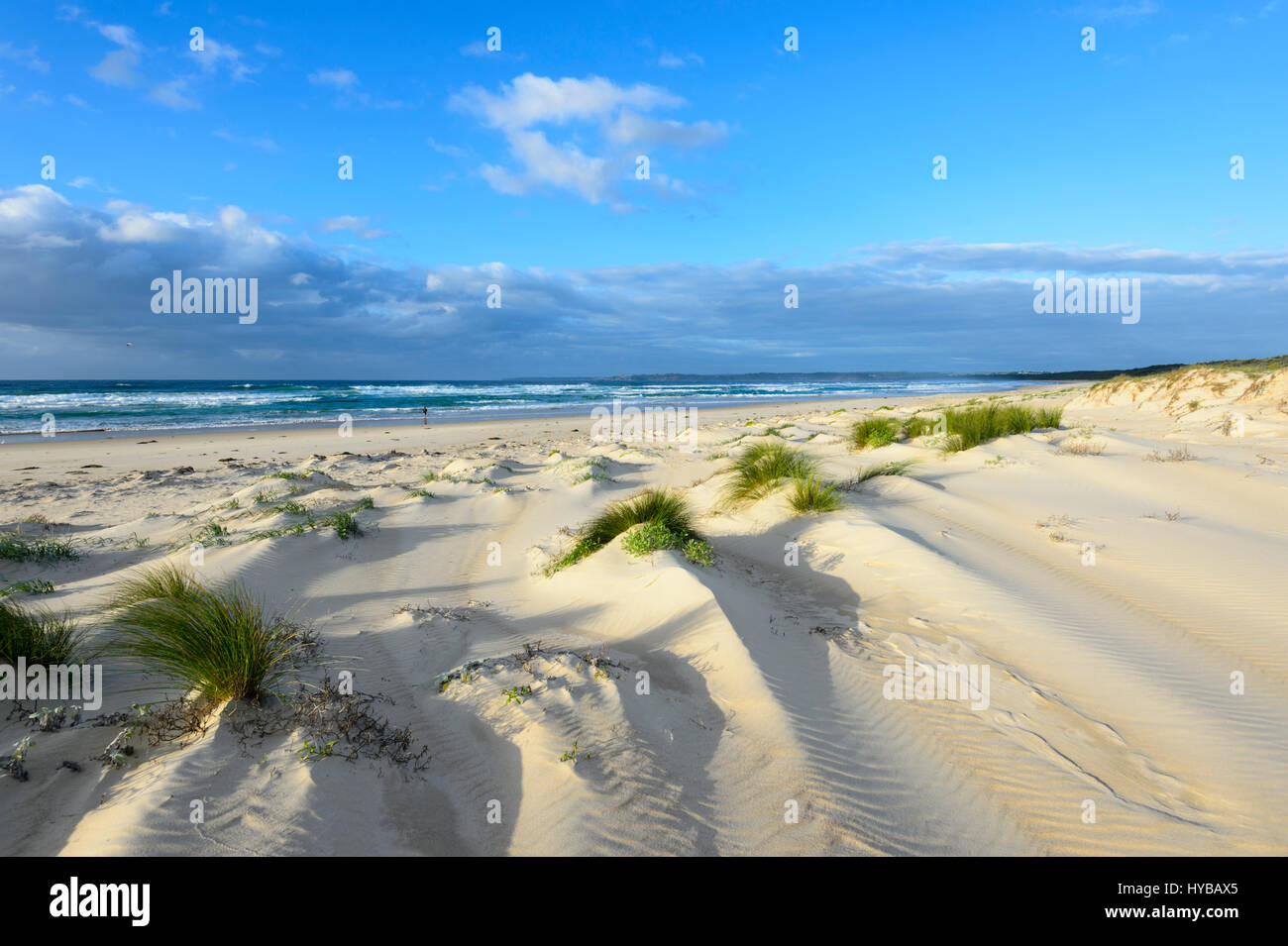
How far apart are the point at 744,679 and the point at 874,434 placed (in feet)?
36.0

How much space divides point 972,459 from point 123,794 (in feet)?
39.3

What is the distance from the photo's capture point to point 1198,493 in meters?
8.53

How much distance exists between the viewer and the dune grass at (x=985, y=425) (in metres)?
12.3

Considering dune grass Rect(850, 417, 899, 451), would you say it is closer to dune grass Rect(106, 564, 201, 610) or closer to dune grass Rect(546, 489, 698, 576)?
dune grass Rect(546, 489, 698, 576)

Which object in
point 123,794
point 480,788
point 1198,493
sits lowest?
point 480,788

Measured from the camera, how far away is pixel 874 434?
13.7m

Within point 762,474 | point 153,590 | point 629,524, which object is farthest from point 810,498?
point 153,590

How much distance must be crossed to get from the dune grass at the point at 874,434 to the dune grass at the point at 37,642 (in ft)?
42.7

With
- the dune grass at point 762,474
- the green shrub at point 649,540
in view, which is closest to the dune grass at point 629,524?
the green shrub at point 649,540

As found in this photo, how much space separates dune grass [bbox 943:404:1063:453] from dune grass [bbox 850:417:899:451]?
4.02ft

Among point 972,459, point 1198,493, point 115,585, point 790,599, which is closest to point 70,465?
point 115,585

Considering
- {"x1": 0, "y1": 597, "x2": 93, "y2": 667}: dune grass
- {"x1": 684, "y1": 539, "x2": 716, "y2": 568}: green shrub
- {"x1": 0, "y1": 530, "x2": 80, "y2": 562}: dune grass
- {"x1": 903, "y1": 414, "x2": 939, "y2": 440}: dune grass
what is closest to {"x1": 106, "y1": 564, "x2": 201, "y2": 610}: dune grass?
{"x1": 0, "y1": 597, "x2": 93, "y2": 667}: dune grass
